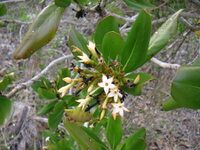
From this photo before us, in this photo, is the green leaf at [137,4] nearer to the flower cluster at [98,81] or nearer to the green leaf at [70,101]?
the flower cluster at [98,81]

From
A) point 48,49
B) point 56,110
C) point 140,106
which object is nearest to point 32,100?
point 48,49

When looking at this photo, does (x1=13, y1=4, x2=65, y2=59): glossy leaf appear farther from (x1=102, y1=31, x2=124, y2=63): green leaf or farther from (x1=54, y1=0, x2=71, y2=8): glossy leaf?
(x1=102, y1=31, x2=124, y2=63): green leaf

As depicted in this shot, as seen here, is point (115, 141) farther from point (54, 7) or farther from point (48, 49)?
point (48, 49)

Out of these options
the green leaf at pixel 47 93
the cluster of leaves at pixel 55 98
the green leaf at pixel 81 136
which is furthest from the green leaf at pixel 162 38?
the green leaf at pixel 47 93

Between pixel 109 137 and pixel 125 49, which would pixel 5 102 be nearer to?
pixel 109 137

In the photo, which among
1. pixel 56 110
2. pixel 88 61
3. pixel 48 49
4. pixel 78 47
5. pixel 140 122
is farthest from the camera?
pixel 48 49

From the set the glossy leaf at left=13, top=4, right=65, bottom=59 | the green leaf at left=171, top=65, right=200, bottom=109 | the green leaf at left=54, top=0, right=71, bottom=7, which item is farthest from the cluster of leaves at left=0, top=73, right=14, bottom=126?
the green leaf at left=171, top=65, right=200, bottom=109

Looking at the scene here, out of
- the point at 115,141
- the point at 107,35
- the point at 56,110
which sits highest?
the point at 107,35

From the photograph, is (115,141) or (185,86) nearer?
(185,86)
